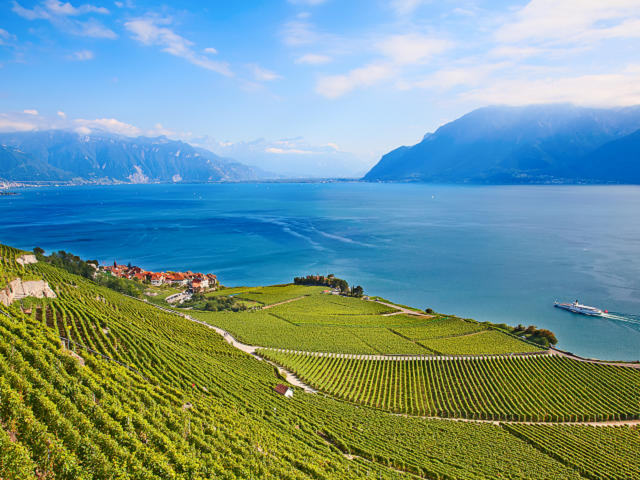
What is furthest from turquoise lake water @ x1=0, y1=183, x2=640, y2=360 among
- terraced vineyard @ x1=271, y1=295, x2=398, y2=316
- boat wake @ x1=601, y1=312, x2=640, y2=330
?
terraced vineyard @ x1=271, y1=295, x2=398, y2=316

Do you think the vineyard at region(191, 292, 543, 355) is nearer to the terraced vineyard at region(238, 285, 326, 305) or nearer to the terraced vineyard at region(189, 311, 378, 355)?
the terraced vineyard at region(189, 311, 378, 355)

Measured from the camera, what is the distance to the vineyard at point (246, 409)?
1562cm

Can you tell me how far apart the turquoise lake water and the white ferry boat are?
65.1 inches

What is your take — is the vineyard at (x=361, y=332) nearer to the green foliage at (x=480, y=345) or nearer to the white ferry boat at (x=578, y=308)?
the green foliage at (x=480, y=345)

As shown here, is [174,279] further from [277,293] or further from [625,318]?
[625,318]

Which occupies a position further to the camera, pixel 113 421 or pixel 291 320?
pixel 291 320

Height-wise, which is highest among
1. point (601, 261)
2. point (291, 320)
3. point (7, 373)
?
point (7, 373)

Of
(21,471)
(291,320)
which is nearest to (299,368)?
(291,320)

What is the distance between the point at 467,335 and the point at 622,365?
19.6 meters

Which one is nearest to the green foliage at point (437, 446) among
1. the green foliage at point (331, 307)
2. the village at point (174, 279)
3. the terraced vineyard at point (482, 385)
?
the terraced vineyard at point (482, 385)

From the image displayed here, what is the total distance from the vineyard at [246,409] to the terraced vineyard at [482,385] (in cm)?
22

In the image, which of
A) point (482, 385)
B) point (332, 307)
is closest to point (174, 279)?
point (332, 307)

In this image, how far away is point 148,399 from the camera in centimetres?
2131

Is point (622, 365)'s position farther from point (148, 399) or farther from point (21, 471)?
point (21, 471)
